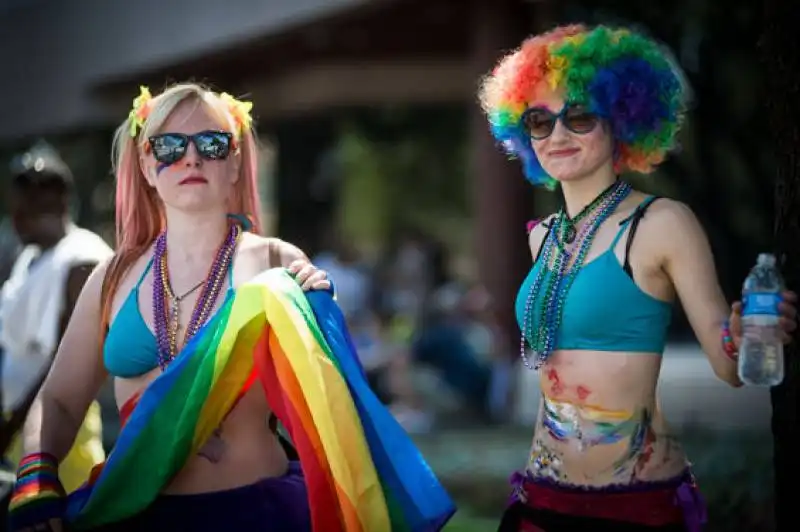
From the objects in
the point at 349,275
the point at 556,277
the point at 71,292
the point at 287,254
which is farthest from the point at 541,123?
the point at 349,275

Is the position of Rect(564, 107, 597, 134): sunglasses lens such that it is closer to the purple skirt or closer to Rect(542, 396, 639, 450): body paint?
Rect(542, 396, 639, 450): body paint

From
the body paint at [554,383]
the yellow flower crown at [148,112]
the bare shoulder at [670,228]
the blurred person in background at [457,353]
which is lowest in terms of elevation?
the blurred person in background at [457,353]

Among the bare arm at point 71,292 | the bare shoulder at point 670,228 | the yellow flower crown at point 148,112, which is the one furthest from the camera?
the bare arm at point 71,292

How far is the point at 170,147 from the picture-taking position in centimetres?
481

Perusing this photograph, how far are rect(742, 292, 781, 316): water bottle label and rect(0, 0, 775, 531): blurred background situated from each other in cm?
162

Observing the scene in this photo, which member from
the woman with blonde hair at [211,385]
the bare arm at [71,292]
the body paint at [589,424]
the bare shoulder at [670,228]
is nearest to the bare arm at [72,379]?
the woman with blonde hair at [211,385]

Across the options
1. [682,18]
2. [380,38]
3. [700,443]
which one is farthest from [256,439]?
[380,38]

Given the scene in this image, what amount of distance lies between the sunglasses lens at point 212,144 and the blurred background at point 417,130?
989mm

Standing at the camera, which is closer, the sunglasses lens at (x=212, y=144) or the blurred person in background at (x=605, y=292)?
the blurred person in background at (x=605, y=292)

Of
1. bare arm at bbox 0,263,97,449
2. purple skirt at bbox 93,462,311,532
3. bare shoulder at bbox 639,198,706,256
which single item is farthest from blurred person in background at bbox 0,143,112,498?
bare shoulder at bbox 639,198,706,256

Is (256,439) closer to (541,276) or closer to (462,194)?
(541,276)

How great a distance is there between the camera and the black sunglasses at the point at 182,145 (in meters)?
4.81

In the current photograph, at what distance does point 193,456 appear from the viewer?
15.4ft

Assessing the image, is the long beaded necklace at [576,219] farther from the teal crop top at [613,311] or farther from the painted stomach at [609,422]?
the painted stomach at [609,422]
